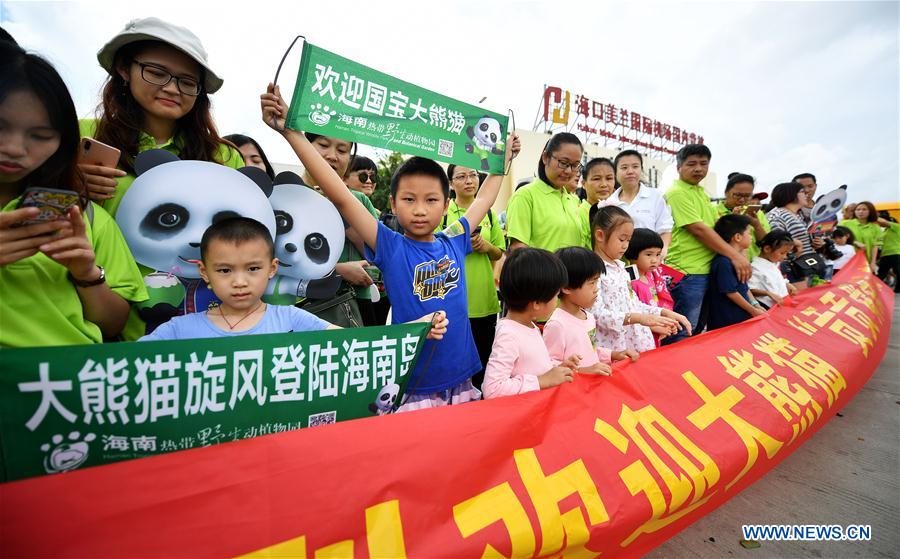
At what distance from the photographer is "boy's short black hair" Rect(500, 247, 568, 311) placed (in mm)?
2027

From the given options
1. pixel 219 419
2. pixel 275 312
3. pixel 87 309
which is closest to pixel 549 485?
pixel 219 419

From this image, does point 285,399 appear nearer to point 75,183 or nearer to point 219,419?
point 219,419

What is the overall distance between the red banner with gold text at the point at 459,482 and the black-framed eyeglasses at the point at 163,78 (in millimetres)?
1533

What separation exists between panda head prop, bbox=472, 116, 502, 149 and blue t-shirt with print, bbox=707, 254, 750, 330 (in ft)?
9.31

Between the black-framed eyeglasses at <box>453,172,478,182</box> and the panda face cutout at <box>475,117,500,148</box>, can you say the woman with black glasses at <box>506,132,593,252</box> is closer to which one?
the black-framed eyeglasses at <box>453,172,478,182</box>

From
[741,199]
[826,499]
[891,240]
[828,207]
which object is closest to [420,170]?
[826,499]

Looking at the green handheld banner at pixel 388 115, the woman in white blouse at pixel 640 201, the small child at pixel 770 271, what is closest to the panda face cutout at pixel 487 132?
the green handheld banner at pixel 388 115

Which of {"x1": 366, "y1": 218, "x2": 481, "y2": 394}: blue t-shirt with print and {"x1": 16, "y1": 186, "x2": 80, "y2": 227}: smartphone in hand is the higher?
{"x1": 16, "y1": 186, "x2": 80, "y2": 227}: smartphone in hand

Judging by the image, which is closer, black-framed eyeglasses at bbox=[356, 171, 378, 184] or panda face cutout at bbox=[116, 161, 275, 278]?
panda face cutout at bbox=[116, 161, 275, 278]

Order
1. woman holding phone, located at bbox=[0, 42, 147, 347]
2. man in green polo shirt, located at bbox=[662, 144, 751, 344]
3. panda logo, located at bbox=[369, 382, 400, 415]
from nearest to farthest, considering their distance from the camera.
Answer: woman holding phone, located at bbox=[0, 42, 147, 347] → panda logo, located at bbox=[369, 382, 400, 415] → man in green polo shirt, located at bbox=[662, 144, 751, 344]

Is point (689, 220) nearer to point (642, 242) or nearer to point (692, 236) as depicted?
point (692, 236)

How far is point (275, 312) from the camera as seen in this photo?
165cm

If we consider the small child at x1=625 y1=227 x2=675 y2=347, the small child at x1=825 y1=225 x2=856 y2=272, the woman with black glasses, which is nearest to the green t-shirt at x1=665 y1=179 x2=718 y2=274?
the small child at x1=625 y1=227 x2=675 y2=347

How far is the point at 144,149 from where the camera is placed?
1.78m
